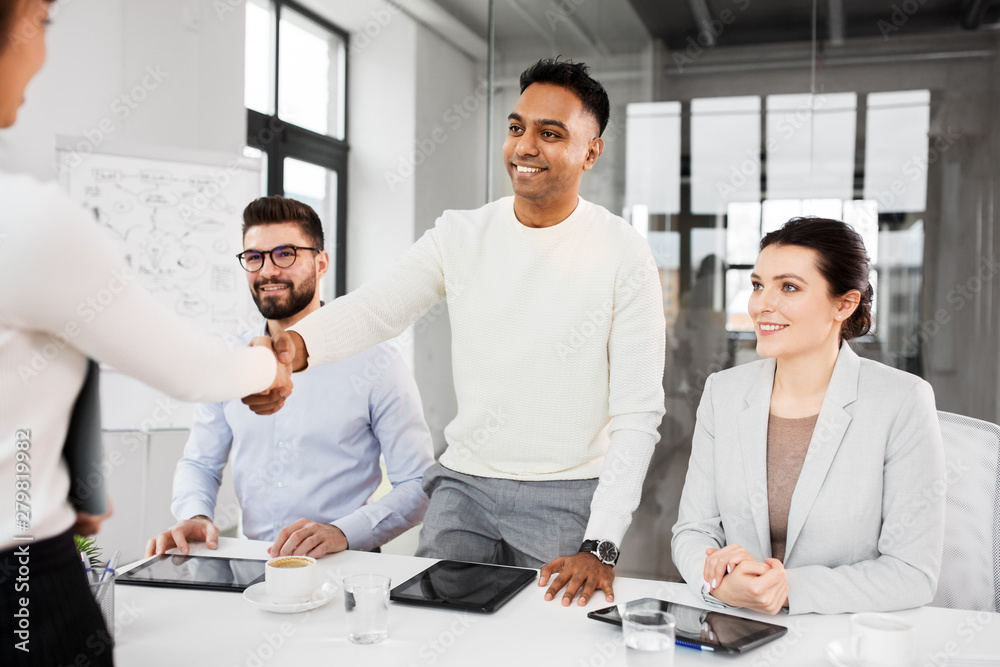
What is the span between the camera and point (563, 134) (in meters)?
2.05

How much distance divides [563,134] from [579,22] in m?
2.03

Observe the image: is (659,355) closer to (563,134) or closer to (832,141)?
(563,134)

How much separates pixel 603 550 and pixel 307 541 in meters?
0.61

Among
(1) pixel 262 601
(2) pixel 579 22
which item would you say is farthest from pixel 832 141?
(1) pixel 262 601

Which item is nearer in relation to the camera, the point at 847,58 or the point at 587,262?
the point at 587,262

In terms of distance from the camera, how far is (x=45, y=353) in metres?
0.87

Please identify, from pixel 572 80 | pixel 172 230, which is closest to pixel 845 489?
pixel 572 80

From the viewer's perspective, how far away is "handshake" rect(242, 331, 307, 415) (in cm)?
166

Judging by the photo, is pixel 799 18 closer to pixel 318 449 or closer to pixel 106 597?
pixel 318 449

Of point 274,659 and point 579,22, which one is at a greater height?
point 579,22

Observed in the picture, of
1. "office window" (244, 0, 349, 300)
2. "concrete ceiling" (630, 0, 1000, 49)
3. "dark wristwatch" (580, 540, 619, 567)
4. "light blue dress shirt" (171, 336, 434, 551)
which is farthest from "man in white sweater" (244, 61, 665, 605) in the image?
"office window" (244, 0, 349, 300)

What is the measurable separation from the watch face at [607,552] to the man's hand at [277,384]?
699 mm

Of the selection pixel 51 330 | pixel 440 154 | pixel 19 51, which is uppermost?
pixel 440 154

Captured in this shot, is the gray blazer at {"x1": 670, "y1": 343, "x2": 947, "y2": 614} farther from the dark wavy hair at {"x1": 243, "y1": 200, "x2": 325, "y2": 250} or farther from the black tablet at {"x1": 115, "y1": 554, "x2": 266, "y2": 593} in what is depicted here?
the dark wavy hair at {"x1": 243, "y1": 200, "x2": 325, "y2": 250}
